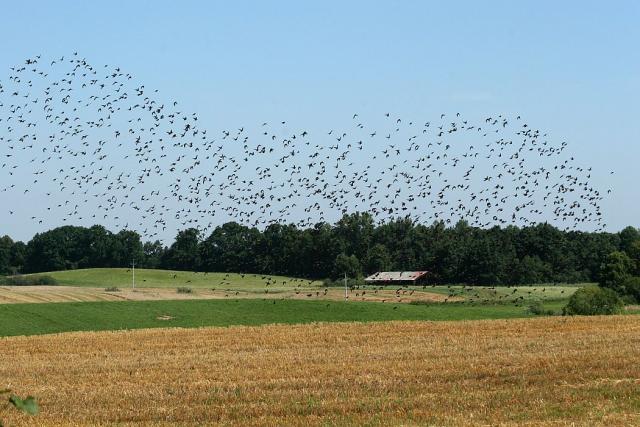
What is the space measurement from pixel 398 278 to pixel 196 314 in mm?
63260

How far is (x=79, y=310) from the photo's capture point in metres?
55.7

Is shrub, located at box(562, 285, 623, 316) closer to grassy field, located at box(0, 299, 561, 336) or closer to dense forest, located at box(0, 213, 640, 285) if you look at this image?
grassy field, located at box(0, 299, 561, 336)

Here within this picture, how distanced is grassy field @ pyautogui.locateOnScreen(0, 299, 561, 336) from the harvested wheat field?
34.5 ft

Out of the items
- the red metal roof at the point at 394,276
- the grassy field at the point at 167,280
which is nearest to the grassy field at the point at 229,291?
the grassy field at the point at 167,280

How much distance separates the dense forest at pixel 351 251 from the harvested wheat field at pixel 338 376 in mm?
71780

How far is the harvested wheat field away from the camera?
54.6 ft

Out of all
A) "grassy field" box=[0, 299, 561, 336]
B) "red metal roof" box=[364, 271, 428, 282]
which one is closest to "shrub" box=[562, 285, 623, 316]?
"grassy field" box=[0, 299, 561, 336]

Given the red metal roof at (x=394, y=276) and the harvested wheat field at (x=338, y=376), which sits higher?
the red metal roof at (x=394, y=276)

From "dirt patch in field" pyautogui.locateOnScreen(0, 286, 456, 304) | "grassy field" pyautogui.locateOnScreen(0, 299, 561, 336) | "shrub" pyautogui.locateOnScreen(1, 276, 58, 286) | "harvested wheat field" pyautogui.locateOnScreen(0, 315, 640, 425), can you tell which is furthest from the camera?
"shrub" pyautogui.locateOnScreen(1, 276, 58, 286)

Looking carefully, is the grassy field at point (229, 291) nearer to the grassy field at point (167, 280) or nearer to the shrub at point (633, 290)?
the grassy field at point (167, 280)

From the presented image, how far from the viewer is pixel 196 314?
2190 inches

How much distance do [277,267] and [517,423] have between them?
362 ft

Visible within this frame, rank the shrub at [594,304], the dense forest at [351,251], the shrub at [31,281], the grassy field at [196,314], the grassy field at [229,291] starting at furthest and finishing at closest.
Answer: the dense forest at [351,251], the shrub at [31,281], the grassy field at [229,291], the shrub at [594,304], the grassy field at [196,314]

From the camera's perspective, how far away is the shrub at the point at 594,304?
52.2 meters
